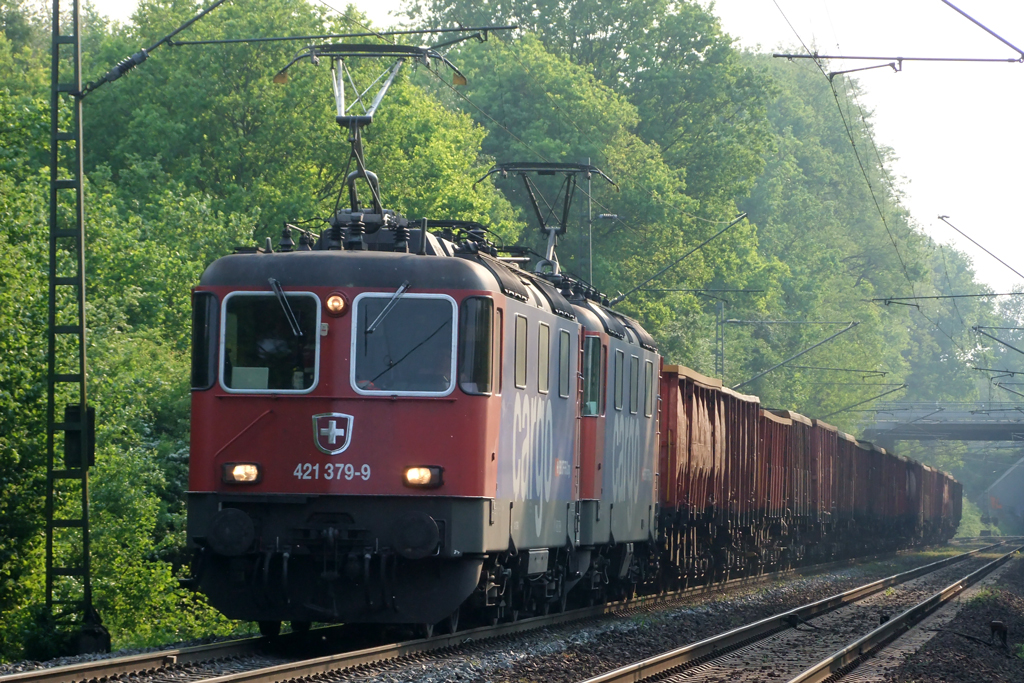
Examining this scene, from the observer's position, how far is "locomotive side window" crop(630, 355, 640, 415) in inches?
699

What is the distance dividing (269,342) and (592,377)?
4819 millimetres

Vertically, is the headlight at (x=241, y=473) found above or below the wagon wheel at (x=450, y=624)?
above

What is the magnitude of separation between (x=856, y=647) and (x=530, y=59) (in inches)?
1487

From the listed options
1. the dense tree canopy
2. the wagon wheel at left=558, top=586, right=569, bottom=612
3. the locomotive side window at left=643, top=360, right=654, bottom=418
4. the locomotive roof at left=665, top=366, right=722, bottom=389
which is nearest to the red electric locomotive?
the wagon wheel at left=558, top=586, right=569, bottom=612

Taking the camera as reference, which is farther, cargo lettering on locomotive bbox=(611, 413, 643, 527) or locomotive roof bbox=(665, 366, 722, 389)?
locomotive roof bbox=(665, 366, 722, 389)

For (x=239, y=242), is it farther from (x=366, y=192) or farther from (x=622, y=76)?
(x=622, y=76)

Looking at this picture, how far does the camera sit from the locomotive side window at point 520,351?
1277 centimetres

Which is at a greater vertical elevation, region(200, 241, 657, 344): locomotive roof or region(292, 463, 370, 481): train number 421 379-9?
region(200, 241, 657, 344): locomotive roof

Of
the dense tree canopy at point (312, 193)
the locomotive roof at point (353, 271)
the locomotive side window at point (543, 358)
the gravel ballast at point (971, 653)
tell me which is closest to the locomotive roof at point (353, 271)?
the locomotive roof at point (353, 271)

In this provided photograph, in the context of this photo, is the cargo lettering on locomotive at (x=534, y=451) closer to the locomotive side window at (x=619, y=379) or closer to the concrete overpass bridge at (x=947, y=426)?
the locomotive side window at (x=619, y=379)

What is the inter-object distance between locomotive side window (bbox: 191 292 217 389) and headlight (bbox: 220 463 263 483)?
677 millimetres

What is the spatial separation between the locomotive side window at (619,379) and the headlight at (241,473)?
6025mm

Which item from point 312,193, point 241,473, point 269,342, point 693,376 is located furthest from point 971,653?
point 312,193

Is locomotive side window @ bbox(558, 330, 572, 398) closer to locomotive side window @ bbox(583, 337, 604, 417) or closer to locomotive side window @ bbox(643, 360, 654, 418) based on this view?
locomotive side window @ bbox(583, 337, 604, 417)
